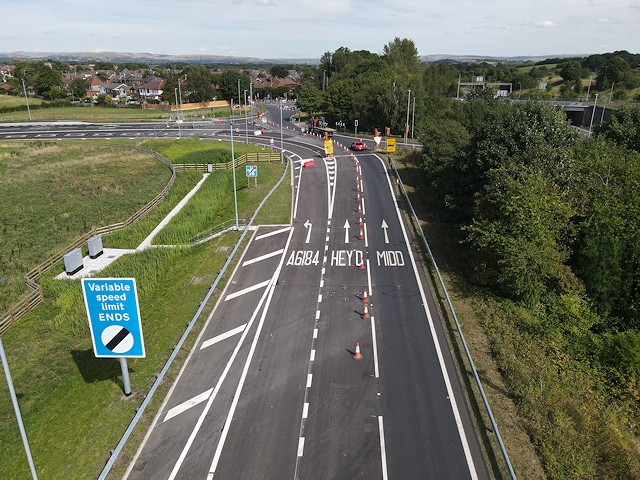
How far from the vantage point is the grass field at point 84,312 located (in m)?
15.6

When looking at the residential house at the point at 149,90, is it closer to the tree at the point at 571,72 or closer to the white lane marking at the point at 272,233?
the tree at the point at 571,72

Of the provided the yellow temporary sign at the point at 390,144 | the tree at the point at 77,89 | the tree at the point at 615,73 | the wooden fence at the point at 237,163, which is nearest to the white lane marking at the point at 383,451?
the wooden fence at the point at 237,163

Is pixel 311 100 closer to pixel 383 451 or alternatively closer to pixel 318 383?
pixel 318 383

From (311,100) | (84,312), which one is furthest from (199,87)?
(84,312)

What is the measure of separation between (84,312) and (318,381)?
14.2 m

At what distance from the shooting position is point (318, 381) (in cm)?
1844

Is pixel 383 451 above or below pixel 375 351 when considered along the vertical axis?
below

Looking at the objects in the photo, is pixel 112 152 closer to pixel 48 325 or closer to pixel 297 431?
pixel 48 325

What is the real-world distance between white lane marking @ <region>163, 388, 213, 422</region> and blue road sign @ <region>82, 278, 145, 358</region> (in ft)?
7.77

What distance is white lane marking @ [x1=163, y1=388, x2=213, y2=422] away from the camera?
16570mm

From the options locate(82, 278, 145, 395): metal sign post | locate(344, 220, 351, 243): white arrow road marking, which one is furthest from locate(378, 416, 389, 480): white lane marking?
locate(344, 220, 351, 243): white arrow road marking

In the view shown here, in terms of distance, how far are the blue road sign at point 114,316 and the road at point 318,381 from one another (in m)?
2.80

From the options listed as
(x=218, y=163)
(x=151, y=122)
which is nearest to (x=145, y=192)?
(x=218, y=163)

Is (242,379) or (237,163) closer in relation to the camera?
(242,379)
